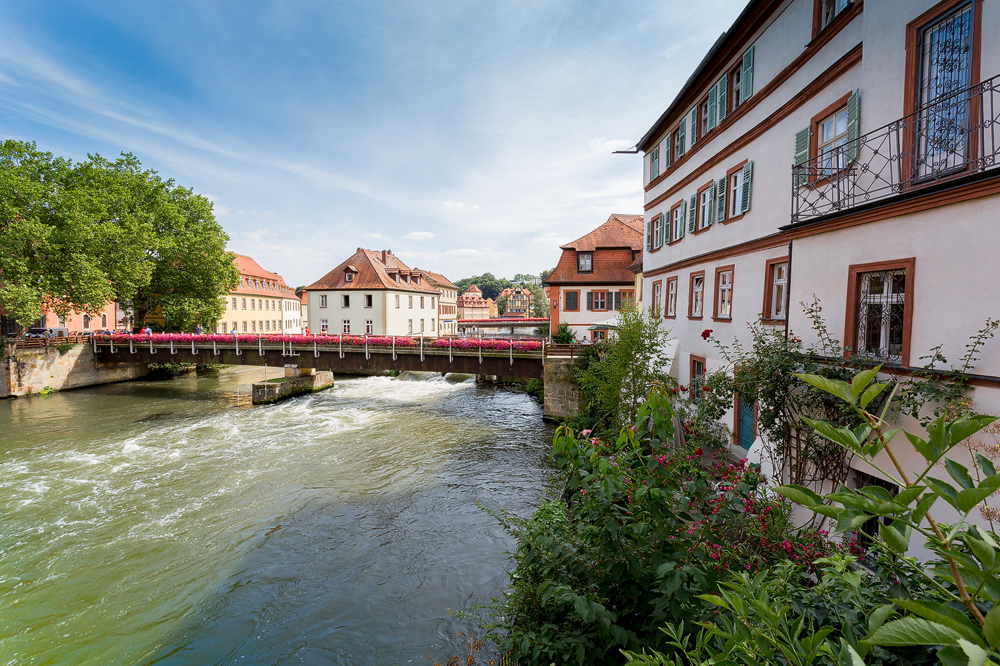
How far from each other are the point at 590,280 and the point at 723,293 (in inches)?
729

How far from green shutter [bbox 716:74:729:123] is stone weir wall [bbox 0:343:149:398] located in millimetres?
35532

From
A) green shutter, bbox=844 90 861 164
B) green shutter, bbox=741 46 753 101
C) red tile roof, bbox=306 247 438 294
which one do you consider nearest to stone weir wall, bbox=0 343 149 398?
red tile roof, bbox=306 247 438 294

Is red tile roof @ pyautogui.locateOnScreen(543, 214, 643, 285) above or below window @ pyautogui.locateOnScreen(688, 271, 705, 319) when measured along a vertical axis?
above

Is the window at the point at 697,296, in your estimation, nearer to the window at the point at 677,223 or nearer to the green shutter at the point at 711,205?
the green shutter at the point at 711,205

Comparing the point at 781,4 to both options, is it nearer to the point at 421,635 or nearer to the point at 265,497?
the point at 421,635

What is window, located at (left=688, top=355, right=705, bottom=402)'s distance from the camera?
37.2ft

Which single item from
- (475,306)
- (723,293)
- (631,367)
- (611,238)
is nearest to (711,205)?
(723,293)

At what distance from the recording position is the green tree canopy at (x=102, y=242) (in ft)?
80.2

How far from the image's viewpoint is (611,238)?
30.8 meters

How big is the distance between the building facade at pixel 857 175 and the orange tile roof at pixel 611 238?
1798cm

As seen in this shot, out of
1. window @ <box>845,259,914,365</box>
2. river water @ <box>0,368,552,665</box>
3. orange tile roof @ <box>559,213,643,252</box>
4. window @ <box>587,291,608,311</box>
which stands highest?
orange tile roof @ <box>559,213,643,252</box>

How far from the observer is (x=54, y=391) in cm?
2683

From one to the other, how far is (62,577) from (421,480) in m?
7.68

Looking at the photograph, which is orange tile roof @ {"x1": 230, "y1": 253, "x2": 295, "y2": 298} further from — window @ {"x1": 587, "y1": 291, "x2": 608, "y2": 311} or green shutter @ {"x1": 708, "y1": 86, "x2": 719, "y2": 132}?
green shutter @ {"x1": 708, "y1": 86, "x2": 719, "y2": 132}
